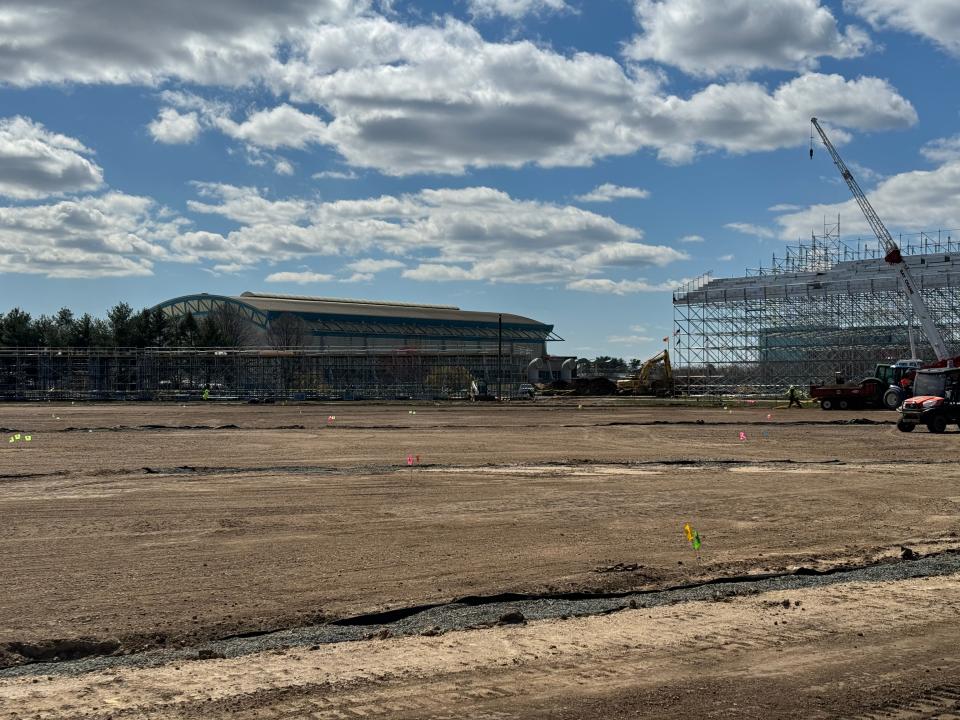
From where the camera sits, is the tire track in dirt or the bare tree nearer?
the tire track in dirt

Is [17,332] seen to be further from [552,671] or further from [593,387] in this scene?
[552,671]

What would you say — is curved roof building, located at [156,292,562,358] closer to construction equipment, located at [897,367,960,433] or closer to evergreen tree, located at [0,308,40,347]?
evergreen tree, located at [0,308,40,347]

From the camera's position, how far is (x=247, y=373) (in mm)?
Result: 81688

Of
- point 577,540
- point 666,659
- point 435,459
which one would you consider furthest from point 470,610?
point 435,459

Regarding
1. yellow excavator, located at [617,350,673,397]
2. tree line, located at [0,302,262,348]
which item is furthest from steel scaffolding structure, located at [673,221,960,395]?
tree line, located at [0,302,262,348]

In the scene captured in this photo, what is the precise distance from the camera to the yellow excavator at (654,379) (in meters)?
74.5

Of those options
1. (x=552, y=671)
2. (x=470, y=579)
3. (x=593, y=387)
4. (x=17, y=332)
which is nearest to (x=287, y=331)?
(x=17, y=332)

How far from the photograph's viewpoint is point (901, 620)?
26.9 feet

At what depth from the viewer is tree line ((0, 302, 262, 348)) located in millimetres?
92062

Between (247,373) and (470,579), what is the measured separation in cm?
7460

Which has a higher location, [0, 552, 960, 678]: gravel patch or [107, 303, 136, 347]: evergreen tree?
[107, 303, 136, 347]: evergreen tree

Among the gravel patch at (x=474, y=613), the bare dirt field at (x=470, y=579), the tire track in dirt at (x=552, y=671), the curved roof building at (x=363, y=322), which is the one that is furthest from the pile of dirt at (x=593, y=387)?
the tire track in dirt at (x=552, y=671)

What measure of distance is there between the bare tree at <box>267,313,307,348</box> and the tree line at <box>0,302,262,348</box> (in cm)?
426

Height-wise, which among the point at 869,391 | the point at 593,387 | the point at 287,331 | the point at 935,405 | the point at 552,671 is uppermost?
the point at 287,331
